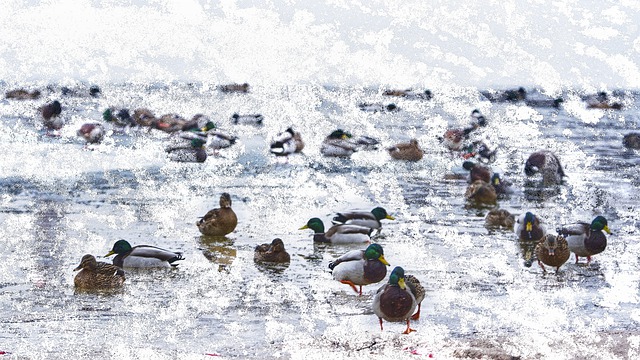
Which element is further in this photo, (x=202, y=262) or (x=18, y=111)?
(x=18, y=111)

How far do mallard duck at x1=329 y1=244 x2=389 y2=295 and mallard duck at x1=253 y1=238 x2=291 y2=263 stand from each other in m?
0.90

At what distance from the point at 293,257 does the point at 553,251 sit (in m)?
2.99

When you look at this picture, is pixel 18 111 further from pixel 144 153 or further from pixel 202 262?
pixel 202 262

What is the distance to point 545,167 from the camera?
16.8 m

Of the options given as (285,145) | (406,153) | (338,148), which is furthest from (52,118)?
(406,153)

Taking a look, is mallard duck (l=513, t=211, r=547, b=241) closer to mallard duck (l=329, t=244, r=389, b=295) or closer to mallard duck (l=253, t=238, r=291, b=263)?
mallard duck (l=329, t=244, r=389, b=295)

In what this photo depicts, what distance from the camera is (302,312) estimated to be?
822 cm

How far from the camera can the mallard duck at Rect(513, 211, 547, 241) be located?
1137 cm

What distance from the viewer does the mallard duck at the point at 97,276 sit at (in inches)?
354

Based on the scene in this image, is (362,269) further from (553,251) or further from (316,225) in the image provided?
(316,225)

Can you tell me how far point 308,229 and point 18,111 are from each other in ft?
60.9

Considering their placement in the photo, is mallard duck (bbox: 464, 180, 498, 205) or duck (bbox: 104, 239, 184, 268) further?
mallard duck (bbox: 464, 180, 498, 205)

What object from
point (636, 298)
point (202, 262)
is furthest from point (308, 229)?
point (636, 298)

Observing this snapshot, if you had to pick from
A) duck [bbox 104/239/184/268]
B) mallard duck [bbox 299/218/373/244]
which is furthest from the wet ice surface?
duck [bbox 104/239/184/268]
